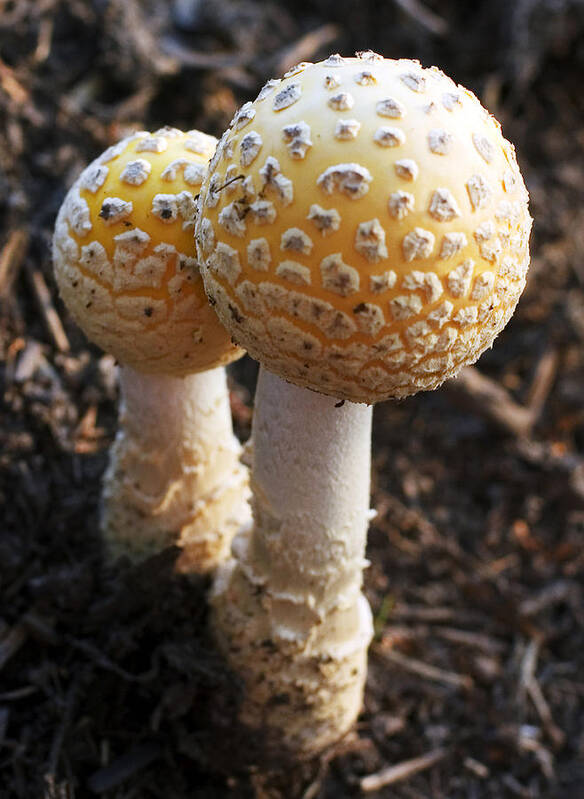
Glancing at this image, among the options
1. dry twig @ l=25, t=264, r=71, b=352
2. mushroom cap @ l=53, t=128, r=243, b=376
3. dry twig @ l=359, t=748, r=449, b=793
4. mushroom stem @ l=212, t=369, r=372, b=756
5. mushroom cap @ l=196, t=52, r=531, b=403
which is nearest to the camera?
mushroom cap @ l=196, t=52, r=531, b=403

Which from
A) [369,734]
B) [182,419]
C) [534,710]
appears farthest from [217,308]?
[534,710]

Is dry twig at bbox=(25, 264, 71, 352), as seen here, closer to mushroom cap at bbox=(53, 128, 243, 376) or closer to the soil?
the soil

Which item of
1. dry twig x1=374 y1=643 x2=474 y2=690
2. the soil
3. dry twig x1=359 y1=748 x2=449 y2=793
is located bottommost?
dry twig x1=359 y1=748 x2=449 y2=793

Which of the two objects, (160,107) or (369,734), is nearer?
(369,734)

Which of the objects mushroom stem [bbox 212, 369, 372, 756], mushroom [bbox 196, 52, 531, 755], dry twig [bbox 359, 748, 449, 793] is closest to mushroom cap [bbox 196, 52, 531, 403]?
mushroom [bbox 196, 52, 531, 755]

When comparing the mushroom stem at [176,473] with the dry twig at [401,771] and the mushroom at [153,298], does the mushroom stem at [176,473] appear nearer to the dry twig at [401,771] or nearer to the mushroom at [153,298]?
the mushroom at [153,298]

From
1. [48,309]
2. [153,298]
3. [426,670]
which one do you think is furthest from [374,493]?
[153,298]

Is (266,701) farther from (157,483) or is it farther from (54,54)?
(54,54)
